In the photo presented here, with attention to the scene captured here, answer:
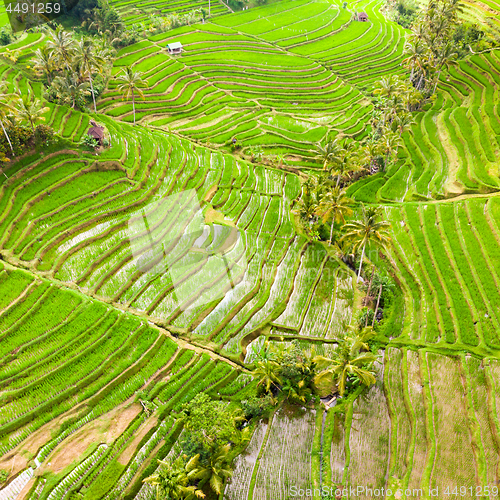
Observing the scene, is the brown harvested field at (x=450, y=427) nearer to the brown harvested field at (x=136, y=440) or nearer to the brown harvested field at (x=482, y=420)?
the brown harvested field at (x=482, y=420)

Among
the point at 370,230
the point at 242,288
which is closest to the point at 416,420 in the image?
the point at 370,230

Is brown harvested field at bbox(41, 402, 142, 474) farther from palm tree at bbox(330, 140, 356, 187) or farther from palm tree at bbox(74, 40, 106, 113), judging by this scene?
palm tree at bbox(74, 40, 106, 113)

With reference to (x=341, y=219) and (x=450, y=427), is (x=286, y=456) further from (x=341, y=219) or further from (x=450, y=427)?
(x=341, y=219)

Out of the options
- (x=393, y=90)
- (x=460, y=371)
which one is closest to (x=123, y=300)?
(x=460, y=371)

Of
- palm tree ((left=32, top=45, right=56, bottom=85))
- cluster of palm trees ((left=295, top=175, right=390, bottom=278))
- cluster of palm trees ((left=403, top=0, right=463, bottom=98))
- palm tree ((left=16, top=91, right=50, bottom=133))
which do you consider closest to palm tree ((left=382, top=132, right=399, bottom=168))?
cluster of palm trees ((left=295, top=175, right=390, bottom=278))

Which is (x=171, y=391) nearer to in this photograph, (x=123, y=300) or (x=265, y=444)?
(x=265, y=444)

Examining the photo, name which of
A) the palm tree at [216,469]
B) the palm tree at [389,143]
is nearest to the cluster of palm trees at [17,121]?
the palm tree at [216,469]
